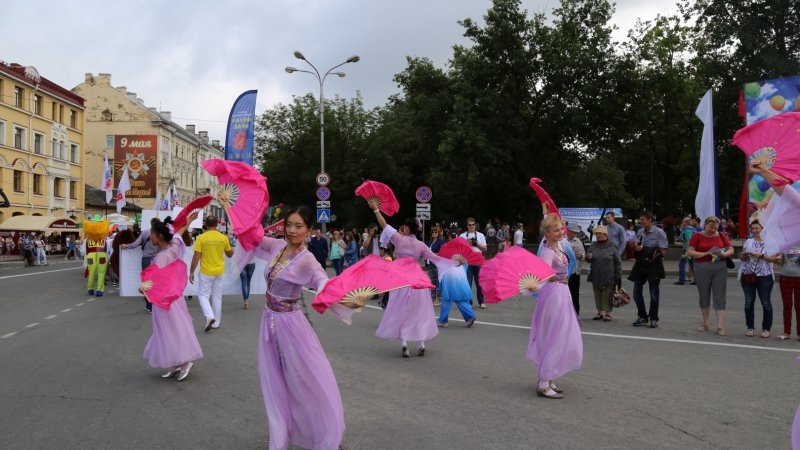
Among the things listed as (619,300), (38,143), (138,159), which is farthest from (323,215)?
(138,159)

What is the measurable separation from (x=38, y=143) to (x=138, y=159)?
1137cm

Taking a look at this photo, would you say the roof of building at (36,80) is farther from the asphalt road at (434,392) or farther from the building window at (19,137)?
the asphalt road at (434,392)

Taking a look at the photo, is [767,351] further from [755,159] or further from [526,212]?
[526,212]

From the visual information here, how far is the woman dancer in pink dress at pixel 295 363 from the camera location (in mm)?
4500

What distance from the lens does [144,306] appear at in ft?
48.5

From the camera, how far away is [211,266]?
1088 cm

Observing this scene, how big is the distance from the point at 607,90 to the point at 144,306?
78.9 feet

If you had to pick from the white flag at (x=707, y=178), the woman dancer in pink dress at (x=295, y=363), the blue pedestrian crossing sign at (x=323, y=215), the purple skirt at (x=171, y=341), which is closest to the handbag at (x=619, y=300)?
the white flag at (x=707, y=178)

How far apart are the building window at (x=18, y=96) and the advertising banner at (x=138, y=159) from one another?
539 inches

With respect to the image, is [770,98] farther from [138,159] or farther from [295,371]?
[138,159]

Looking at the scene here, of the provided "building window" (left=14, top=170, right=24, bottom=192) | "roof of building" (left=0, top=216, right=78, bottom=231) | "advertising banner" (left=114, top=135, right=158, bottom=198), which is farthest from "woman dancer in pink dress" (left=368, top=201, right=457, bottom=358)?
"advertising banner" (left=114, top=135, right=158, bottom=198)

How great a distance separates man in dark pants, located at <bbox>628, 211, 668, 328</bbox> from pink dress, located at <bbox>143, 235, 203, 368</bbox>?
307 inches

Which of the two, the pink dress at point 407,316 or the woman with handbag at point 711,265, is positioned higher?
the woman with handbag at point 711,265

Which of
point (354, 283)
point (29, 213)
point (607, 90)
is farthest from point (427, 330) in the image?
point (29, 213)
